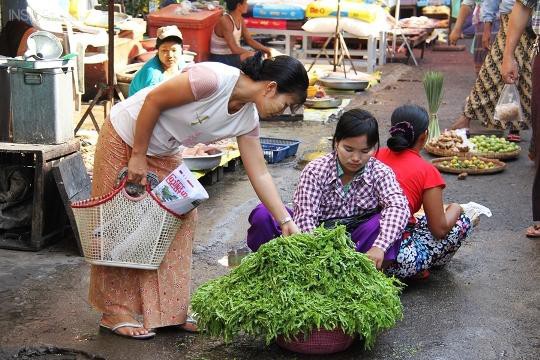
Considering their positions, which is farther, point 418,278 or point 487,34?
point 487,34

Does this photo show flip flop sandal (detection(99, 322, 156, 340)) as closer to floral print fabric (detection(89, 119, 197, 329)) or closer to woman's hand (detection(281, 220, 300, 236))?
floral print fabric (detection(89, 119, 197, 329))

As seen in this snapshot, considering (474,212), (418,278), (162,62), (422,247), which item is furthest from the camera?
(162,62)

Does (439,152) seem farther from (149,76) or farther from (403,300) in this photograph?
(403,300)

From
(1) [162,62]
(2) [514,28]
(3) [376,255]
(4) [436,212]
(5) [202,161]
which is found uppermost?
(2) [514,28]

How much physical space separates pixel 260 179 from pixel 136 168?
1.84ft

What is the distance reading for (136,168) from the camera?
A: 3744mm

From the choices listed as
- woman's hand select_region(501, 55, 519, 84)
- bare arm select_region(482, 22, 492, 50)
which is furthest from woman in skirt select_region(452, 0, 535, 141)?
woman's hand select_region(501, 55, 519, 84)

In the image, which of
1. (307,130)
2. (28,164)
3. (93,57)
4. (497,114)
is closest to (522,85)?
(497,114)

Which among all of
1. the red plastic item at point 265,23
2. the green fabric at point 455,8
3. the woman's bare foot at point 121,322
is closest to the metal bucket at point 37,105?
the woman's bare foot at point 121,322

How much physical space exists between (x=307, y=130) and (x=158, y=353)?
567cm

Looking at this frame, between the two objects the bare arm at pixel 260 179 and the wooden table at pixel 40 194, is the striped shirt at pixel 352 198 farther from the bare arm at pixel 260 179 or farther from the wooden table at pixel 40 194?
the wooden table at pixel 40 194

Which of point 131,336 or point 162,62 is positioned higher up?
point 162,62

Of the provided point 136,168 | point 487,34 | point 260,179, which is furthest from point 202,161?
point 487,34

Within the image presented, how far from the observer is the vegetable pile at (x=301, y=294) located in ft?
11.6
